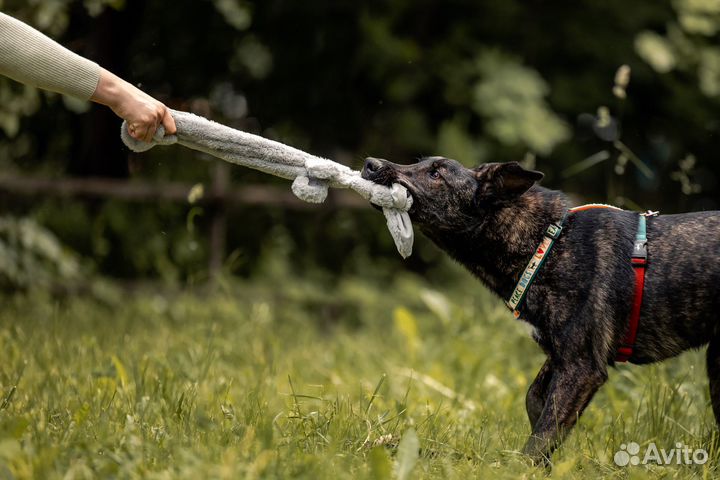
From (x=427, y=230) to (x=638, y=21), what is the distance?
6030 mm

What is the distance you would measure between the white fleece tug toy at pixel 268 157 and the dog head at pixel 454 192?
24 cm

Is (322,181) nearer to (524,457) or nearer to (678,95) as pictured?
(524,457)

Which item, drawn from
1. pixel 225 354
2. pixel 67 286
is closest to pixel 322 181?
pixel 225 354

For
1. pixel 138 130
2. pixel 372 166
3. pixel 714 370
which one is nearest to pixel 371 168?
pixel 372 166

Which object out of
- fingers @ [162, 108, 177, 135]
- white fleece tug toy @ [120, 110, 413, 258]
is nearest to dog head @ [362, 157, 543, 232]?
white fleece tug toy @ [120, 110, 413, 258]

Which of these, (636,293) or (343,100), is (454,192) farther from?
(343,100)

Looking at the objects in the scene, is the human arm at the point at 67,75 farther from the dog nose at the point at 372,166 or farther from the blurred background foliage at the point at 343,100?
the blurred background foliage at the point at 343,100

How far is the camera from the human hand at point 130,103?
10.9 feet

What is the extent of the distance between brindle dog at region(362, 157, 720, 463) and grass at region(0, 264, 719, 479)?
0.88ft

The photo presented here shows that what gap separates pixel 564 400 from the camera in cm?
339

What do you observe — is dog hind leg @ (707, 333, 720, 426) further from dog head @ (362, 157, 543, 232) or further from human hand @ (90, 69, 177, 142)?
human hand @ (90, 69, 177, 142)

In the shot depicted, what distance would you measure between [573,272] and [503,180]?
553 mm

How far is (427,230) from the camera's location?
156 inches

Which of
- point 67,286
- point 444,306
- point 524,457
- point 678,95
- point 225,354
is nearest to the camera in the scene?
point 524,457
